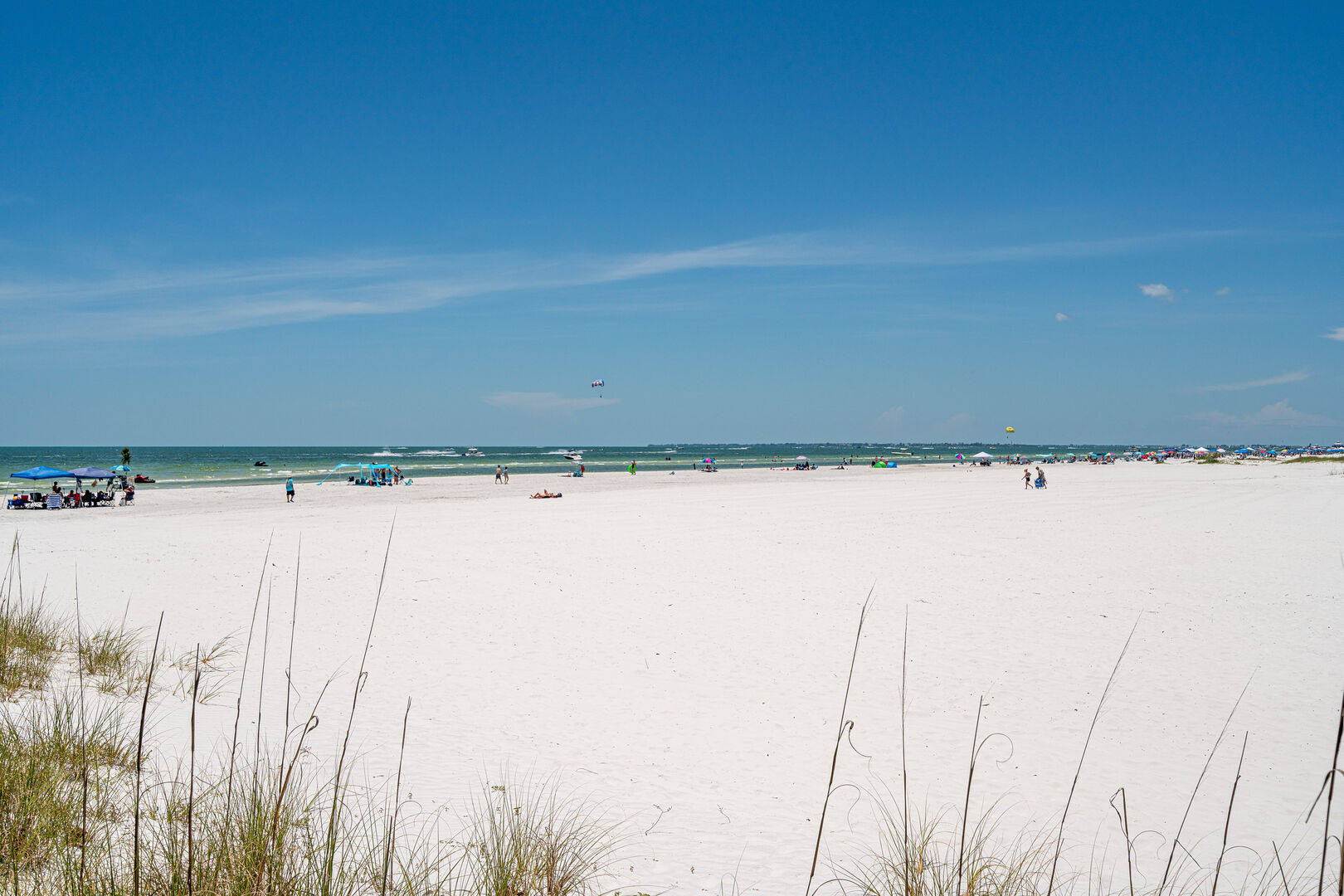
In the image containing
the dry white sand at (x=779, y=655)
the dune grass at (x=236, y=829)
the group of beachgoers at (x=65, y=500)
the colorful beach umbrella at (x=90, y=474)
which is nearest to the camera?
the dune grass at (x=236, y=829)

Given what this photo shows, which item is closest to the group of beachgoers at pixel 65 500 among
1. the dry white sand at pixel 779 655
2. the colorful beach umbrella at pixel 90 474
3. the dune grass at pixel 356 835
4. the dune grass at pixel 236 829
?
the colorful beach umbrella at pixel 90 474

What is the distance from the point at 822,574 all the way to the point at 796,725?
6.00 m

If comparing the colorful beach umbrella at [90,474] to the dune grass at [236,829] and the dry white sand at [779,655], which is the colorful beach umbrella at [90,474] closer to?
the dry white sand at [779,655]

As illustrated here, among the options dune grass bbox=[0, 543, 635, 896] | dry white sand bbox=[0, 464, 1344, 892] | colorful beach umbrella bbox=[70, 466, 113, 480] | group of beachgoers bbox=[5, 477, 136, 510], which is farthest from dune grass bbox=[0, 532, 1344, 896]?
colorful beach umbrella bbox=[70, 466, 113, 480]

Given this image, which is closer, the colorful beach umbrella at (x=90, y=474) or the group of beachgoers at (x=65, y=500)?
the group of beachgoers at (x=65, y=500)

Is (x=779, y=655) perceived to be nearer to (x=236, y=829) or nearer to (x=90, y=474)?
(x=236, y=829)

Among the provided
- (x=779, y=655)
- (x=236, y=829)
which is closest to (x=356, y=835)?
(x=236, y=829)

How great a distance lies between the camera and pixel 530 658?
7836 mm

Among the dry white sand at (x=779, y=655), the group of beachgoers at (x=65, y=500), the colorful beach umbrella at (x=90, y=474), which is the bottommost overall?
the group of beachgoers at (x=65, y=500)

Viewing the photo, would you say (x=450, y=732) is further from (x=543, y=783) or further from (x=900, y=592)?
(x=900, y=592)

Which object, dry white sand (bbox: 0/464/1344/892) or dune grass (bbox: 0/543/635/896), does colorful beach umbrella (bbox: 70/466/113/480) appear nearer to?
dry white sand (bbox: 0/464/1344/892)

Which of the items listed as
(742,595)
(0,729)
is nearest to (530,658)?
(742,595)

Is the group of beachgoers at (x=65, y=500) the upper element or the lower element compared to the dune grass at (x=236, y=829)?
lower

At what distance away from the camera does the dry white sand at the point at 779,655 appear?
5031mm
